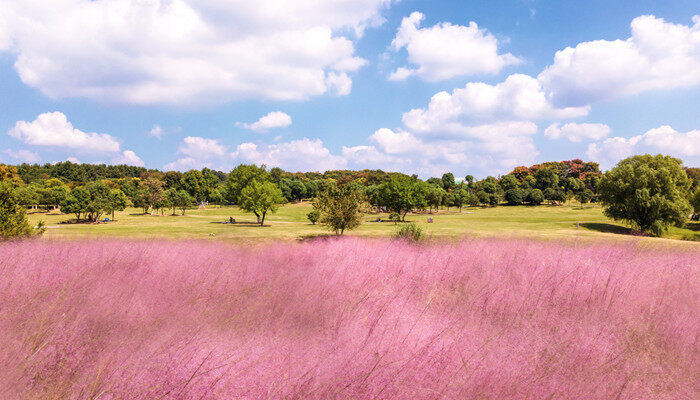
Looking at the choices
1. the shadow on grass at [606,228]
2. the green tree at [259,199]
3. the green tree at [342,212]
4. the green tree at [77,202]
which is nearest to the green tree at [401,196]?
the green tree at [259,199]

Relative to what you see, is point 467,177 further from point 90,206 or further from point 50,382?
point 50,382

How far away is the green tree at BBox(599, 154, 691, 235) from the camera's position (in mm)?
39844

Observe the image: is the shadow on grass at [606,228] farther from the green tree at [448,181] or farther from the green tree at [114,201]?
the green tree at [448,181]

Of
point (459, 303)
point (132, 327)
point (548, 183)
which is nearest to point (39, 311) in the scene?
point (132, 327)

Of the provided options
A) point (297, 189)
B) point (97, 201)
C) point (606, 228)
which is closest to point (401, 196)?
point (606, 228)

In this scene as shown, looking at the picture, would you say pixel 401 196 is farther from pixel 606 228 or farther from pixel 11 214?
pixel 11 214

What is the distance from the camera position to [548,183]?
4587 inches

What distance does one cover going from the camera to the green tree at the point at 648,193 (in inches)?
1569

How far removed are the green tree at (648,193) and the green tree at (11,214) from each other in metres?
58.1

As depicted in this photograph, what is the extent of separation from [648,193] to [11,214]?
59.4 m

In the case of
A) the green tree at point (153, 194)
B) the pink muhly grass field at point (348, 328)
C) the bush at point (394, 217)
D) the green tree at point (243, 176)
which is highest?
the green tree at point (243, 176)

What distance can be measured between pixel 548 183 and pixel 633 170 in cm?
8143

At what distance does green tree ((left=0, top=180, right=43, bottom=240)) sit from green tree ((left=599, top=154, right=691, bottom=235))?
58.1 meters

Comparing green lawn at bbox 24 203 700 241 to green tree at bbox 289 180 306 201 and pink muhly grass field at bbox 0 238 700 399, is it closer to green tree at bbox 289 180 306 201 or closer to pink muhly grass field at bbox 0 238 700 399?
pink muhly grass field at bbox 0 238 700 399
